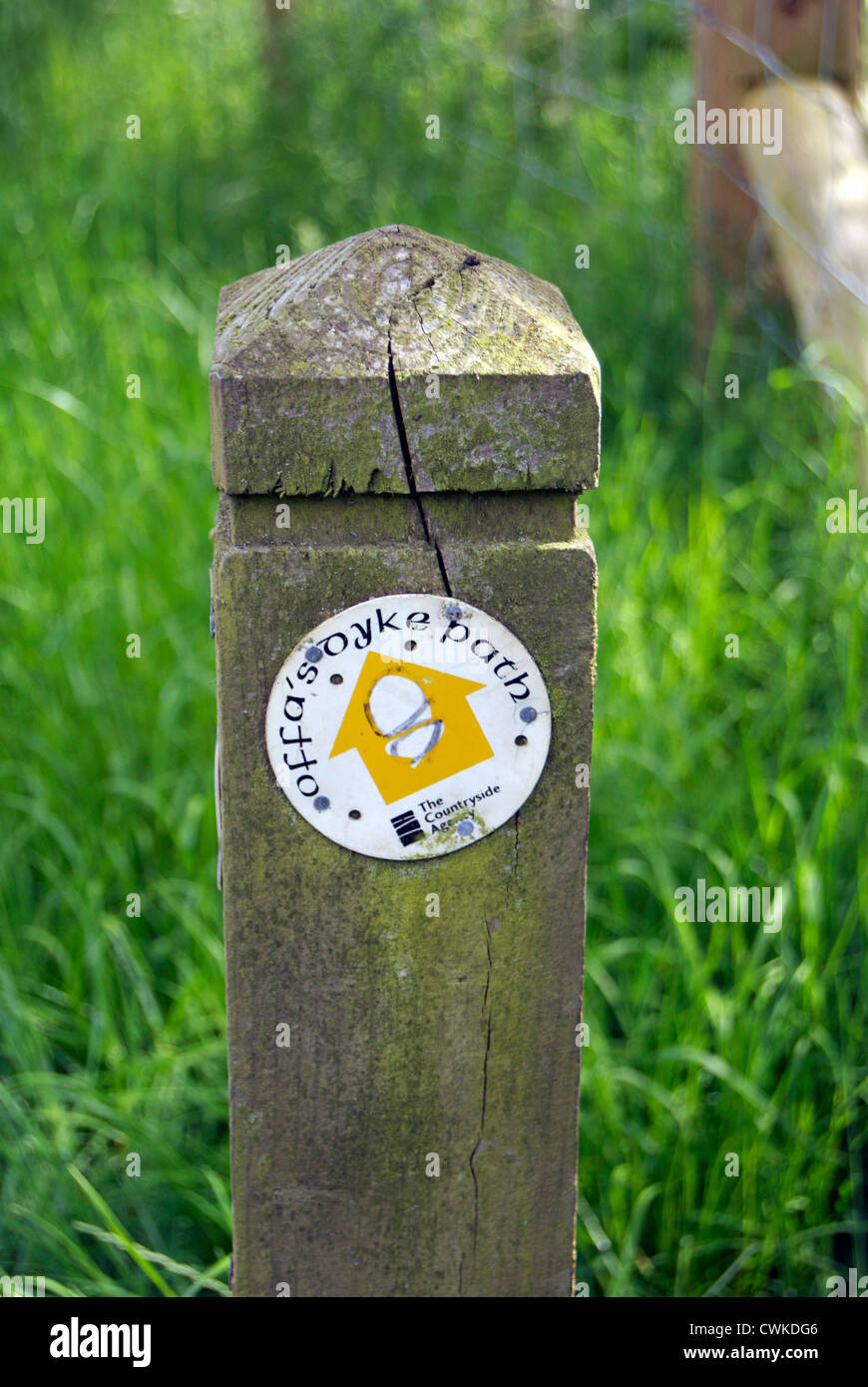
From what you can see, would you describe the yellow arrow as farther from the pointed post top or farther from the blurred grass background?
the blurred grass background

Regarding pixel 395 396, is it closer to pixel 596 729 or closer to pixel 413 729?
pixel 413 729

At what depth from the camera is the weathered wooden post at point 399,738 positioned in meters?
0.91

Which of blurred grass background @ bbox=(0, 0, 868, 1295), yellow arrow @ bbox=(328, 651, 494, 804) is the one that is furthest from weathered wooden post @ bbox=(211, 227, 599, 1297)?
blurred grass background @ bbox=(0, 0, 868, 1295)

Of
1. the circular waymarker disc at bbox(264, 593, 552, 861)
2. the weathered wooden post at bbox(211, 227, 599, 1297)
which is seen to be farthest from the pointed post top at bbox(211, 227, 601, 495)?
the circular waymarker disc at bbox(264, 593, 552, 861)

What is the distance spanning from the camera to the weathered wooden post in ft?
2.99

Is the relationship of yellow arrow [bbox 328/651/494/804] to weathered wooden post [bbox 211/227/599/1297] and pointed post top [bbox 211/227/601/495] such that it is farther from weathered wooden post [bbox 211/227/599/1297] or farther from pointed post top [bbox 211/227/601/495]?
pointed post top [bbox 211/227/601/495]

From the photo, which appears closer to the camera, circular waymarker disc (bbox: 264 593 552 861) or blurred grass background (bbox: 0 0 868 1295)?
circular waymarker disc (bbox: 264 593 552 861)

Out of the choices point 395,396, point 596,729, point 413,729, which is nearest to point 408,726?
point 413,729

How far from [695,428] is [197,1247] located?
7.33 ft

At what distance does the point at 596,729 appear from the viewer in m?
2.32

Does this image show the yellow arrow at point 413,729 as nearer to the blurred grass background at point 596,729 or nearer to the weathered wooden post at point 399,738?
the weathered wooden post at point 399,738

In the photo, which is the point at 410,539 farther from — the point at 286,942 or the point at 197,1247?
the point at 197,1247

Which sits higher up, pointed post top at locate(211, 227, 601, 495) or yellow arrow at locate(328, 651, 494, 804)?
pointed post top at locate(211, 227, 601, 495)

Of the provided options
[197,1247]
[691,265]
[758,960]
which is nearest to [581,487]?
[758,960]
